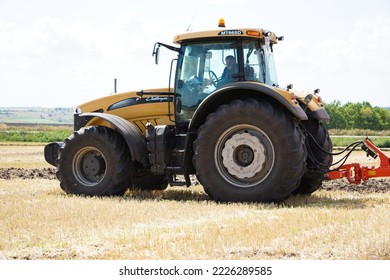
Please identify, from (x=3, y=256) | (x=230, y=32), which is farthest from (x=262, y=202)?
(x=3, y=256)

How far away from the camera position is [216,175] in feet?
39.0

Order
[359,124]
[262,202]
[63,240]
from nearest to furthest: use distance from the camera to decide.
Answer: [63,240] → [262,202] → [359,124]

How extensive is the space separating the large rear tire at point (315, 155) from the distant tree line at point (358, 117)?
231ft

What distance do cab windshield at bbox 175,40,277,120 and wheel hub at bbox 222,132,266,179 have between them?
100 cm

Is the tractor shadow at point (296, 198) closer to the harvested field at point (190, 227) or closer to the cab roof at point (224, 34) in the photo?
the harvested field at point (190, 227)

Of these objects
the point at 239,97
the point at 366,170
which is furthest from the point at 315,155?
the point at 239,97

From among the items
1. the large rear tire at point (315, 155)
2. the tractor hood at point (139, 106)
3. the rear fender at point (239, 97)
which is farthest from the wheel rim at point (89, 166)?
the large rear tire at point (315, 155)

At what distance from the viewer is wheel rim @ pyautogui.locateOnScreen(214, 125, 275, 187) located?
1167cm

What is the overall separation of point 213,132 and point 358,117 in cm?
7563

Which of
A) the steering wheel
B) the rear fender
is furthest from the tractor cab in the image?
the rear fender

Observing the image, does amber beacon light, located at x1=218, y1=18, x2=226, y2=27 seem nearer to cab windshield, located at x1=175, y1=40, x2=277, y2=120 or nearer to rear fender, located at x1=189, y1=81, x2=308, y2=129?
cab windshield, located at x1=175, y1=40, x2=277, y2=120

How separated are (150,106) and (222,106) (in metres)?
1.98

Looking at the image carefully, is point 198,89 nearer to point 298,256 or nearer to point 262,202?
point 262,202

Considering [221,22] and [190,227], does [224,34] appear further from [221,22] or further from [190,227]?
[190,227]
